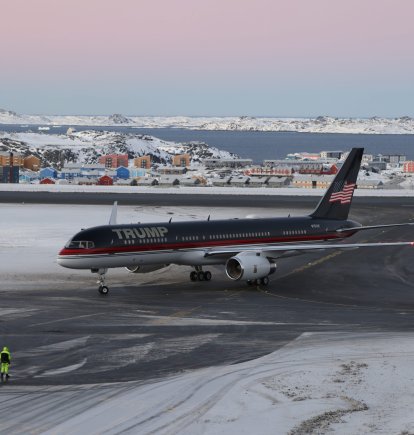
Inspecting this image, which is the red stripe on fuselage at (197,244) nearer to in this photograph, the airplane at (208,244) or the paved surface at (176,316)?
the airplane at (208,244)

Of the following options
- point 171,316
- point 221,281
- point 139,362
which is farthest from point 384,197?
point 139,362

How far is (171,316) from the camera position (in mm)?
49000

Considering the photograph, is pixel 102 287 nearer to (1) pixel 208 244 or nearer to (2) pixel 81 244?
(2) pixel 81 244

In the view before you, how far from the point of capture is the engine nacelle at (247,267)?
5784 cm

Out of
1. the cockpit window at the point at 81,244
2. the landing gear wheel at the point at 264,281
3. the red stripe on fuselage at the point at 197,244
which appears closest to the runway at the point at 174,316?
the landing gear wheel at the point at 264,281

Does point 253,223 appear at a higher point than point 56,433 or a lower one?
higher

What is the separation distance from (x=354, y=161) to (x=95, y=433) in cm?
4533

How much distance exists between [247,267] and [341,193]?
15.2m

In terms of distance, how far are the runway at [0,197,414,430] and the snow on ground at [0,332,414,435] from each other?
1294 mm

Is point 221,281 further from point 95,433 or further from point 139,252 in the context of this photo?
point 95,433

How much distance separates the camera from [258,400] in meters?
32.2

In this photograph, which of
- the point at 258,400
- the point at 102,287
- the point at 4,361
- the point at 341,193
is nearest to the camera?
the point at 258,400

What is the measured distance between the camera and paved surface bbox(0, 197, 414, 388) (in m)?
38.4

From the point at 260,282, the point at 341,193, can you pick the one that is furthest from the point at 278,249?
the point at 341,193
